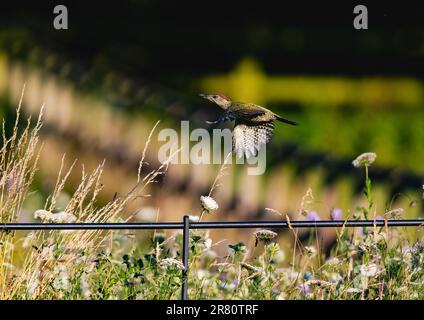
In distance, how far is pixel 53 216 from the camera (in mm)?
4637

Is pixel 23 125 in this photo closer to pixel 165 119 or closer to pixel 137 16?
pixel 165 119

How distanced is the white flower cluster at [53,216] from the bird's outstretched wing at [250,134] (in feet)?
2.63

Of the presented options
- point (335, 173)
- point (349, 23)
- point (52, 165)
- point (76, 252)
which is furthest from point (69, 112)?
point (76, 252)

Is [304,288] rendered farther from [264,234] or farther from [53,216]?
[53,216]

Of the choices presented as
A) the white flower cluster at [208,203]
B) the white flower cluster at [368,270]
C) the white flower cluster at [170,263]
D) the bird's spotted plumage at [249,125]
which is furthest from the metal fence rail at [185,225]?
the bird's spotted plumage at [249,125]

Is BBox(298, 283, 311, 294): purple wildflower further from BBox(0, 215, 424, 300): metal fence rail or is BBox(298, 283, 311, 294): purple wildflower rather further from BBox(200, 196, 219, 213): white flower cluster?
BBox(200, 196, 219, 213): white flower cluster

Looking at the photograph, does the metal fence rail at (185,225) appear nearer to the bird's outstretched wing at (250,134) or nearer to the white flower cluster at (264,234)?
the white flower cluster at (264,234)

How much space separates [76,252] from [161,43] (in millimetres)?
12596

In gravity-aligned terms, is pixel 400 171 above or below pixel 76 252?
above

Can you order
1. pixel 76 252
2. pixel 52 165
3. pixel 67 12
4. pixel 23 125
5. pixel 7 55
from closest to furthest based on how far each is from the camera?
pixel 76 252
pixel 52 165
pixel 23 125
pixel 7 55
pixel 67 12

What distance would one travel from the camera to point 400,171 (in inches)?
410

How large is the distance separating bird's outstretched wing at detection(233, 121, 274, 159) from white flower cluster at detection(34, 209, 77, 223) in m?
0.80

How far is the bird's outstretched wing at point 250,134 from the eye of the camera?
4.97 m

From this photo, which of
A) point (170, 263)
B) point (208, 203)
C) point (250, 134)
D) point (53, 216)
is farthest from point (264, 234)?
point (53, 216)
